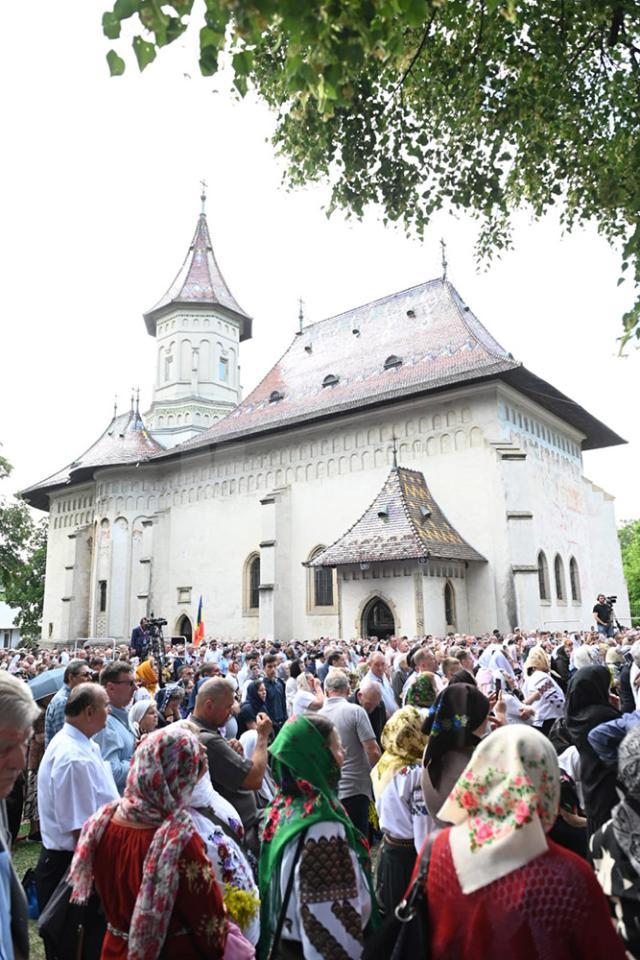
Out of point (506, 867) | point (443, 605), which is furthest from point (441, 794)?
point (443, 605)

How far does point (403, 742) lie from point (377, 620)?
17.2m

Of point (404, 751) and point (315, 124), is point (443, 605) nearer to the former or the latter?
point (315, 124)

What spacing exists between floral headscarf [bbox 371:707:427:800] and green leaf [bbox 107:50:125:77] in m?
3.63

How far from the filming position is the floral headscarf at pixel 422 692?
4.16 m

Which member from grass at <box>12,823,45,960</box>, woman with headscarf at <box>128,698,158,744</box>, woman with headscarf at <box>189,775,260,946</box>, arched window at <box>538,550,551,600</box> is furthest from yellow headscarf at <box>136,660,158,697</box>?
arched window at <box>538,550,551,600</box>

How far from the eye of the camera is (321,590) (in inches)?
→ 964

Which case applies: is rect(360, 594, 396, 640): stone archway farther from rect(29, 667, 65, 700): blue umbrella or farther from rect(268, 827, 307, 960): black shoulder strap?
rect(268, 827, 307, 960): black shoulder strap

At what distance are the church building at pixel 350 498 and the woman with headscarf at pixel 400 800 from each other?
604 inches

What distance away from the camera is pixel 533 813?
1837 mm

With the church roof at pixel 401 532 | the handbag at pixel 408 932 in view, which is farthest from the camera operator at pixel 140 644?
the handbag at pixel 408 932

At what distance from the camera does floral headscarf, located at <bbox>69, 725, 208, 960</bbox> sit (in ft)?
7.77

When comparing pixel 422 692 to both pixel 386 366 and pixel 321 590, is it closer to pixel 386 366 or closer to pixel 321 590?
pixel 321 590

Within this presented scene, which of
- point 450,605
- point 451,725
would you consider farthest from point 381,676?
point 450,605

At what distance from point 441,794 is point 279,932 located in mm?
848
